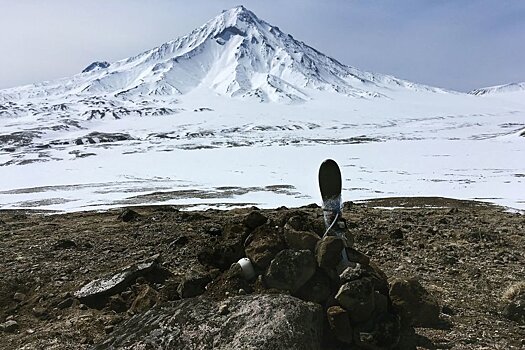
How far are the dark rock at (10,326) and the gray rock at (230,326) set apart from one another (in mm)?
2670

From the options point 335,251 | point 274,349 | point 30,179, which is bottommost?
point 30,179

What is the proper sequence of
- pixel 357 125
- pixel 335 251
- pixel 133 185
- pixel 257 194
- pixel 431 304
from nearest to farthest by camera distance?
pixel 335 251
pixel 431 304
pixel 257 194
pixel 133 185
pixel 357 125

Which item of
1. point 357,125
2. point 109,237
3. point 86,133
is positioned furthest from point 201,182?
point 357,125

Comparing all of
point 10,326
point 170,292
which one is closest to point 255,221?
point 170,292

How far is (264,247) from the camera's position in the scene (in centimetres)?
719

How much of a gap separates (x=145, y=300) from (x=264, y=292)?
87.4 inches

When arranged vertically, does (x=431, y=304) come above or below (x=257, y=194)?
above

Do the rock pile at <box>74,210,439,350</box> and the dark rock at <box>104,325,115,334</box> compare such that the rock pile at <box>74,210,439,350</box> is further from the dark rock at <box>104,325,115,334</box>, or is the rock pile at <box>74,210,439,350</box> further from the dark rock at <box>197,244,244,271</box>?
the dark rock at <box>104,325,115,334</box>

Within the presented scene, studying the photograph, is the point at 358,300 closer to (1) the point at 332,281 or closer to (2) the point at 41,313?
(1) the point at 332,281

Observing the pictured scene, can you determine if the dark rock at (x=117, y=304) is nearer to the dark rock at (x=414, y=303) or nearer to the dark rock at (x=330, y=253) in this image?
the dark rock at (x=330, y=253)

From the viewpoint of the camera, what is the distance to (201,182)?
4781cm

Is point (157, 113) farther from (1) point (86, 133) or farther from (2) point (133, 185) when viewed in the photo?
(2) point (133, 185)

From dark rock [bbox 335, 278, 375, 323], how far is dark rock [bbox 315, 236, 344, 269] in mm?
613

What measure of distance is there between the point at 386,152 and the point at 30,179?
49.9 m
